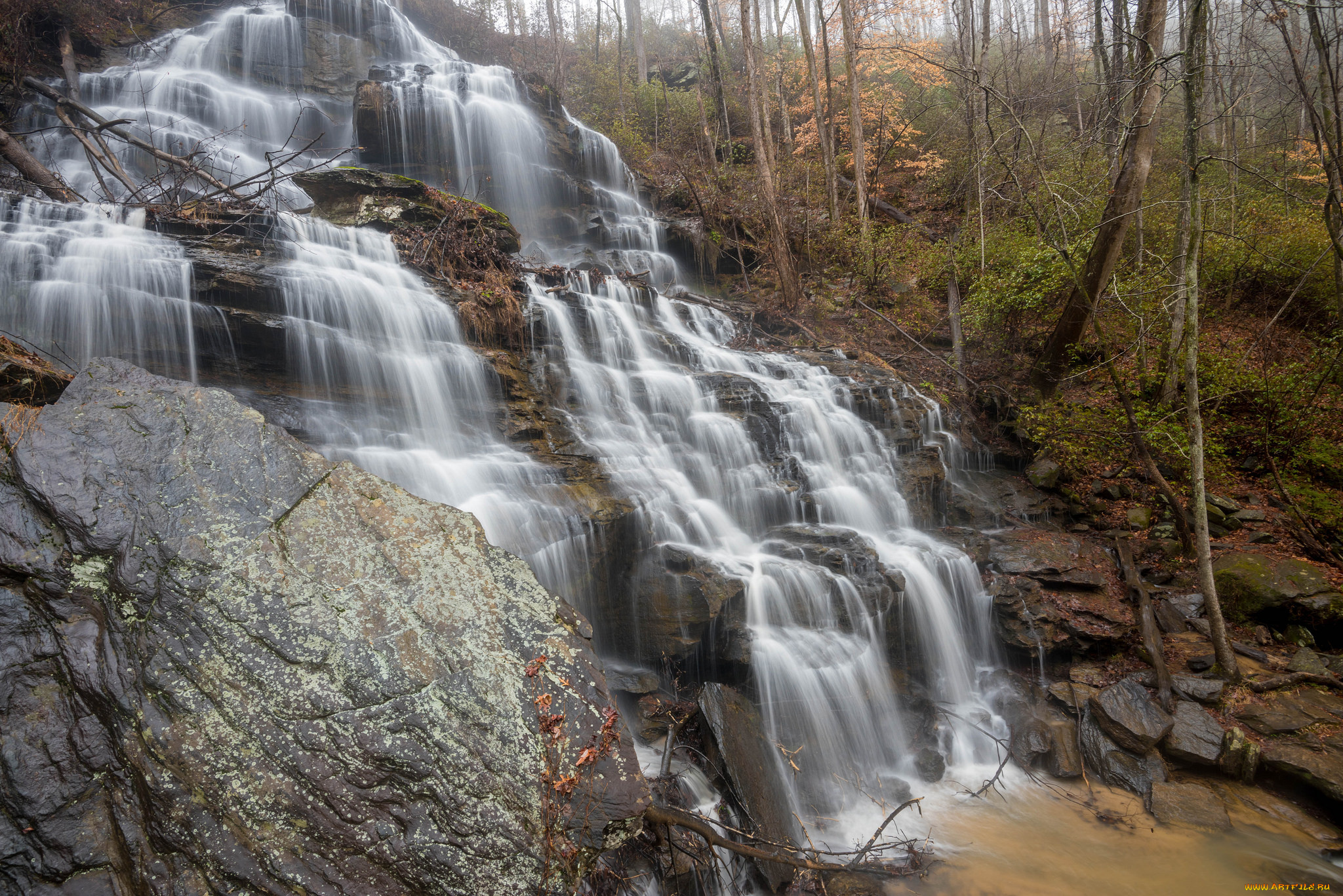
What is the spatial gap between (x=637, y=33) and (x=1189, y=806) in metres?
Answer: 28.1

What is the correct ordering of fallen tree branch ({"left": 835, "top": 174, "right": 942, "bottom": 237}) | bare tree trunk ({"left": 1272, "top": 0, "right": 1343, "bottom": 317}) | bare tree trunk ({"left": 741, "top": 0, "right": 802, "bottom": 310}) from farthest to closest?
fallen tree branch ({"left": 835, "top": 174, "right": 942, "bottom": 237}) < bare tree trunk ({"left": 741, "top": 0, "right": 802, "bottom": 310}) < bare tree trunk ({"left": 1272, "top": 0, "right": 1343, "bottom": 317})

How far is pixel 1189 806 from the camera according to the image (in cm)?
457

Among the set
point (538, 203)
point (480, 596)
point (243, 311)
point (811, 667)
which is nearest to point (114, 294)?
point (243, 311)

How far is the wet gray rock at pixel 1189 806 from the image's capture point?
4449 millimetres

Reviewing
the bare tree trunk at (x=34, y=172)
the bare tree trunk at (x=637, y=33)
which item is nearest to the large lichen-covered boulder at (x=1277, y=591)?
the bare tree trunk at (x=34, y=172)

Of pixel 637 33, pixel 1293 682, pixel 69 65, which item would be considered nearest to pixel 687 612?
pixel 1293 682

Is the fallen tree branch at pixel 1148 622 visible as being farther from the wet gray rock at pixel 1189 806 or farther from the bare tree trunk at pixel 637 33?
the bare tree trunk at pixel 637 33

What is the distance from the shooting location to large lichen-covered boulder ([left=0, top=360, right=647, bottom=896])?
2119 mm

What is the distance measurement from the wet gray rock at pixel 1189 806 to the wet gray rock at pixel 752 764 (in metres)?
2.95

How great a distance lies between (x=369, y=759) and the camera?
2.37m

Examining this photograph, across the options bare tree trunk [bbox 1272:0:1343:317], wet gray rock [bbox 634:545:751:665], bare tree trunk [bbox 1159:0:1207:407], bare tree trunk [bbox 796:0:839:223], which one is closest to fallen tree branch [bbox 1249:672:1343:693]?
bare tree trunk [bbox 1159:0:1207:407]

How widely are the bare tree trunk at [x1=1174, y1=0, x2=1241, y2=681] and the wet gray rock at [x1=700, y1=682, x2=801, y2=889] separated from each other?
4.27 m

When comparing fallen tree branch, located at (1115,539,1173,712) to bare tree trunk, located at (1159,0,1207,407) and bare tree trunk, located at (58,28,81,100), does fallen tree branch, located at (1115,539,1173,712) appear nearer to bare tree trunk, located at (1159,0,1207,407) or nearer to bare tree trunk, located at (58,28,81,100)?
bare tree trunk, located at (1159,0,1207,407)

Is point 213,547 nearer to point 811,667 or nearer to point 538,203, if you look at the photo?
point 811,667
